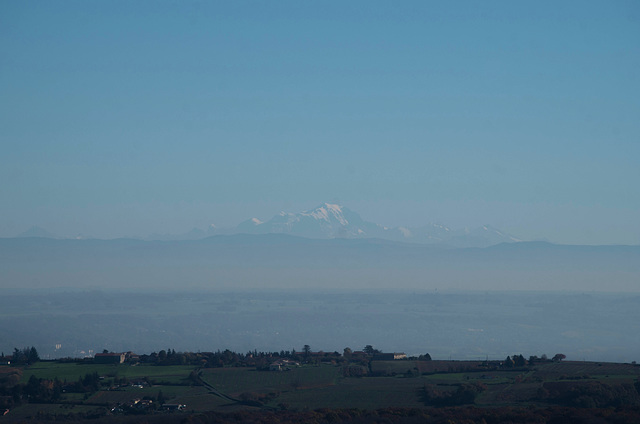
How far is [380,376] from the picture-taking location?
45531mm

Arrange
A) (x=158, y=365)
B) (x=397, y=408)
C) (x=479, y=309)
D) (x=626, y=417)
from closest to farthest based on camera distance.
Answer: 1. (x=626, y=417)
2. (x=397, y=408)
3. (x=158, y=365)
4. (x=479, y=309)

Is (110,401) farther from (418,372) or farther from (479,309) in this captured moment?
(479,309)

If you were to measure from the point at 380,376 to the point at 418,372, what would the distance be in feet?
7.57

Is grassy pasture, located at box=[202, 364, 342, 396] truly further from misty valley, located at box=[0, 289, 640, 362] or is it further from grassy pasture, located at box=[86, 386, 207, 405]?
misty valley, located at box=[0, 289, 640, 362]

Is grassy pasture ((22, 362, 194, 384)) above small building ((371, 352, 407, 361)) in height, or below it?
below

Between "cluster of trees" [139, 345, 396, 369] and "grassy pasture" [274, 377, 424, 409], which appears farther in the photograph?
"cluster of trees" [139, 345, 396, 369]

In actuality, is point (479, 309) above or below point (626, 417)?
above

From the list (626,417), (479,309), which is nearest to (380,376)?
(626,417)

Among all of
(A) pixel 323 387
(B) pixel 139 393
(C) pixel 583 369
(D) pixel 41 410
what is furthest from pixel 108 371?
(C) pixel 583 369

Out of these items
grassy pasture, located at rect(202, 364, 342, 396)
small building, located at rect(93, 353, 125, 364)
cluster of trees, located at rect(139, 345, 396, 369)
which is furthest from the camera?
small building, located at rect(93, 353, 125, 364)

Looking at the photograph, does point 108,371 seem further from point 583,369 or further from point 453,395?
point 583,369

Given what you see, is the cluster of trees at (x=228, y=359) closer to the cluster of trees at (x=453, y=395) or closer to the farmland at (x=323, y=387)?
the farmland at (x=323, y=387)

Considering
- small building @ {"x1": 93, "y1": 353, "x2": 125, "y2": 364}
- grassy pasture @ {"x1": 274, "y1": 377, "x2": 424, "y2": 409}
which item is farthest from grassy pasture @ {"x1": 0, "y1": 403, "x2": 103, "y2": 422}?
small building @ {"x1": 93, "y1": 353, "x2": 125, "y2": 364}

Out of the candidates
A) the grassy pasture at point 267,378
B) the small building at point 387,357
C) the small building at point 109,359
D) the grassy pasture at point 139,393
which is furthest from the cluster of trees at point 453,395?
the small building at point 109,359
